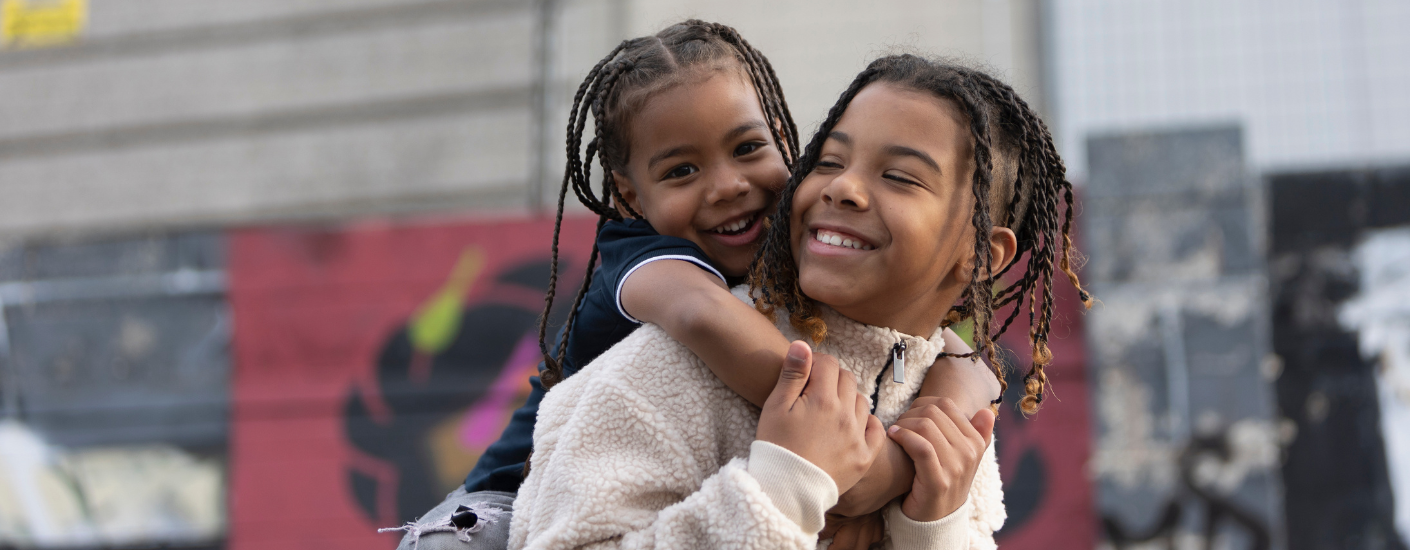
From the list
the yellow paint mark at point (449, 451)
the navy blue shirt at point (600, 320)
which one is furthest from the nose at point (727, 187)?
the yellow paint mark at point (449, 451)

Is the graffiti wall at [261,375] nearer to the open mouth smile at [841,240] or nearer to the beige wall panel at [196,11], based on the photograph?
the beige wall panel at [196,11]

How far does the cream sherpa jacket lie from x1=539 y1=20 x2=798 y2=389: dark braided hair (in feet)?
1.37

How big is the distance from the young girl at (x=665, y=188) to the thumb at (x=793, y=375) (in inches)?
10.2

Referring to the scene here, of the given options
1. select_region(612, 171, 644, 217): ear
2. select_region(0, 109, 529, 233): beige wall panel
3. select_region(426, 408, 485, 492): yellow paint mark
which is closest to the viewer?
select_region(612, 171, 644, 217): ear

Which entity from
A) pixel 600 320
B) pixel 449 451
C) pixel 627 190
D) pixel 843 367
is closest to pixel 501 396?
pixel 449 451

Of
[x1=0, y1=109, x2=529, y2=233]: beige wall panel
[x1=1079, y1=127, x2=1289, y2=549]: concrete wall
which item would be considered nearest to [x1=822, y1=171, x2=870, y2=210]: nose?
[x1=1079, y1=127, x2=1289, y2=549]: concrete wall

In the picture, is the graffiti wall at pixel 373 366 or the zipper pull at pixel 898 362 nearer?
the zipper pull at pixel 898 362

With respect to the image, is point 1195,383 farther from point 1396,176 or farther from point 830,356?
point 830,356

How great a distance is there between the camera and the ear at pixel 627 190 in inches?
79.2

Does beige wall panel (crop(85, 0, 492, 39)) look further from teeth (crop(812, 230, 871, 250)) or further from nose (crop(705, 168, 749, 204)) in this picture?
teeth (crop(812, 230, 871, 250))

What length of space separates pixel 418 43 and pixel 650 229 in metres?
7.85

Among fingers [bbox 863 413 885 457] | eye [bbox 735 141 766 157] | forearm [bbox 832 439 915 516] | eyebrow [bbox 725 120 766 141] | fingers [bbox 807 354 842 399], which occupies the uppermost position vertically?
eyebrow [bbox 725 120 766 141]

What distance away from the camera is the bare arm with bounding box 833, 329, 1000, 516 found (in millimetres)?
1437

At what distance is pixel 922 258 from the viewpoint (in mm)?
1462
